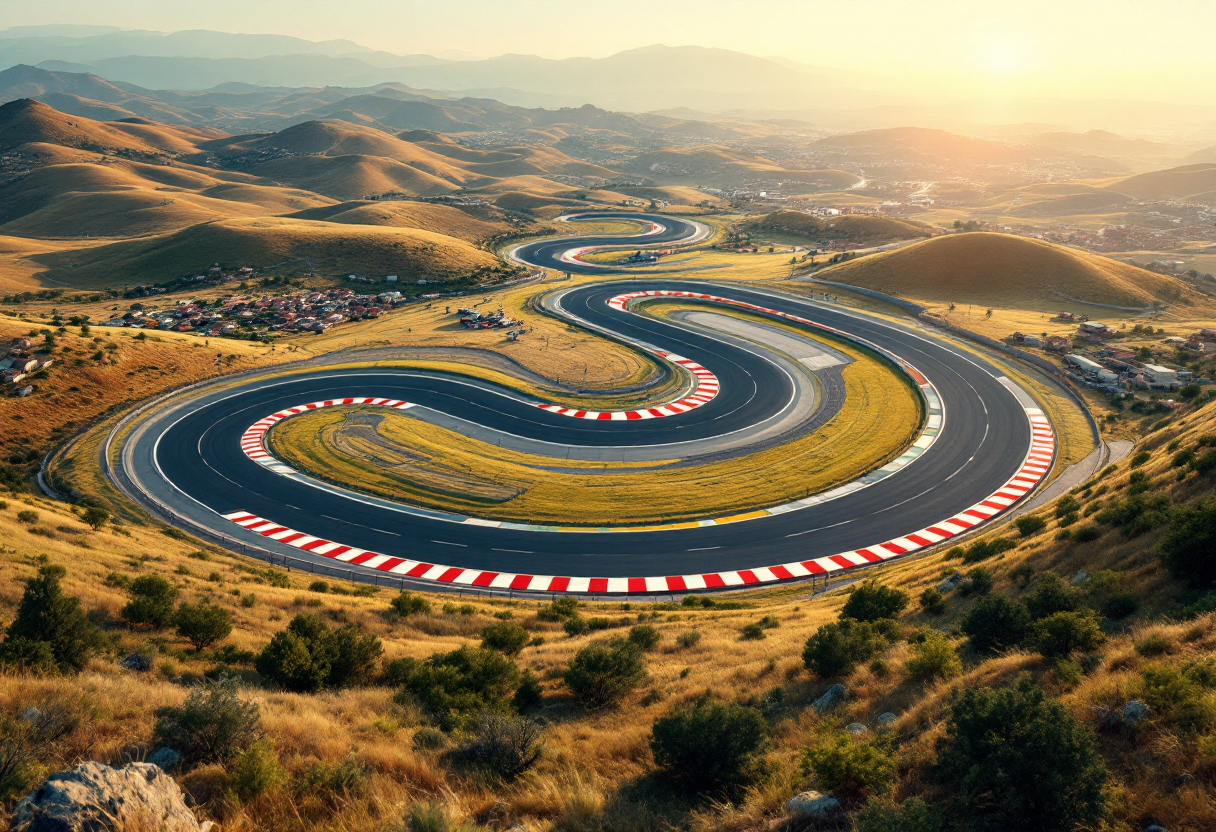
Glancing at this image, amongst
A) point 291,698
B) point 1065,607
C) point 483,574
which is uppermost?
point 1065,607

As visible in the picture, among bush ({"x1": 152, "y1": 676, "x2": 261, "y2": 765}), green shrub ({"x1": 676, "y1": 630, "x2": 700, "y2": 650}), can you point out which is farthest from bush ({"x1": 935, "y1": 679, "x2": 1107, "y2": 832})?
bush ({"x1": 152, "y1": 676, "x2": 261, "y2": 765})

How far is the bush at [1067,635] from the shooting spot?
15227mm

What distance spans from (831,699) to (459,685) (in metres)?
10.8

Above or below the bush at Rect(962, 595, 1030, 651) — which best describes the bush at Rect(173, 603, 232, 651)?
below

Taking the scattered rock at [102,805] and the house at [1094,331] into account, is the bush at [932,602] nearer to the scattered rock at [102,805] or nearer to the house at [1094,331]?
the scattered rock at [102,805]

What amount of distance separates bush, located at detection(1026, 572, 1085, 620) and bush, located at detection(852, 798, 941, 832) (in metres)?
10.4

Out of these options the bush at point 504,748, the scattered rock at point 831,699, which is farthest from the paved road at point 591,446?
the bush at point 504,748

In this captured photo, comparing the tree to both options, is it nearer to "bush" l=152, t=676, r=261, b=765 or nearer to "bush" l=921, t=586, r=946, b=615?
"bush" l=152, t=676, r=261, b=765

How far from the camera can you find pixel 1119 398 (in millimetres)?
60031

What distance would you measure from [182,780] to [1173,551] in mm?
25530

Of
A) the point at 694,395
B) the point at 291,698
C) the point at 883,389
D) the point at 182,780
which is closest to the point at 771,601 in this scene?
the point at 291,698

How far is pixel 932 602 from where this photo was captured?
24.6 meters

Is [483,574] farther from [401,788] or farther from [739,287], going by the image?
[739,287]

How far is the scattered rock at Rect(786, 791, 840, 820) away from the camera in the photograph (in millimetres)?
11164
